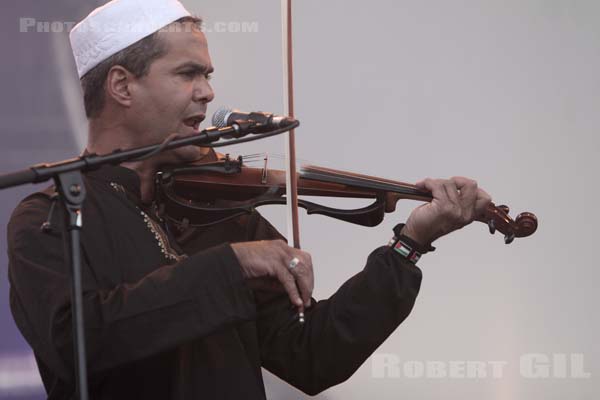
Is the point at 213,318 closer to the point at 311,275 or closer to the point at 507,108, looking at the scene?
the point at 311,275

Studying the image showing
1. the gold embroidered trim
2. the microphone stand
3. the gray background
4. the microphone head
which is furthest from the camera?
the gray background

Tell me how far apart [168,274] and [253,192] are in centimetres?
43

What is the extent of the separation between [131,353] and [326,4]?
191 cm

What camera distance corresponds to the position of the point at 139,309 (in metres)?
1.88

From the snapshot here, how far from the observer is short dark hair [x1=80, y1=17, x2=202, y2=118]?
2.30 metres

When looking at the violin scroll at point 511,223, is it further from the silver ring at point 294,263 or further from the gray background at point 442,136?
the gray background at point 442,136

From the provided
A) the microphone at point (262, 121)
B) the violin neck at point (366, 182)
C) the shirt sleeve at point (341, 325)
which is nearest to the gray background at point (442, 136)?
the shirt sleeve at point (341, 325)

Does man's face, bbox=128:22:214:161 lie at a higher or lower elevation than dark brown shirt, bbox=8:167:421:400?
higher

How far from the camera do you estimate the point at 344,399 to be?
3.33 meters

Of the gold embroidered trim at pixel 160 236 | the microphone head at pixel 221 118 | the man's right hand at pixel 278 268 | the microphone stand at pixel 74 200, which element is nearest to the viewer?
the microphone stand at pixel 74 200

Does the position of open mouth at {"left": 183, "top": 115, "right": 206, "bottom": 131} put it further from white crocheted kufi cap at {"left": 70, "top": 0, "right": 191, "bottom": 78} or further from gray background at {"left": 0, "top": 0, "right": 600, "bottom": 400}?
gray background at {"left": 0, "top": 0, "right": 600, "bottom": 400}

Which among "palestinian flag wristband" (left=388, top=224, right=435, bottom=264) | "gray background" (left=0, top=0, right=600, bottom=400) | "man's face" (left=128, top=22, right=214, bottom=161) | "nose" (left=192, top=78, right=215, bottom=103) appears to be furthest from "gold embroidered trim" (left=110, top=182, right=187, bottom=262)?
"gray background" (left=0, top=0, right=600, bottom=400)

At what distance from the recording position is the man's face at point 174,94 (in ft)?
7.42

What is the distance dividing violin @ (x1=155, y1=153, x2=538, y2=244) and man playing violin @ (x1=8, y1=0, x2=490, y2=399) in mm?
44
